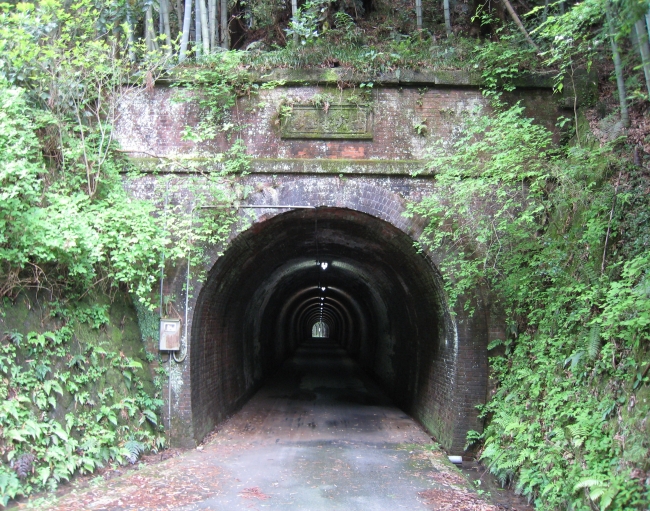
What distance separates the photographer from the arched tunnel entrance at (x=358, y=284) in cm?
867

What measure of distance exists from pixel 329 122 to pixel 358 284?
32.5ft

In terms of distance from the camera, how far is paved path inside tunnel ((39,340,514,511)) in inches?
235

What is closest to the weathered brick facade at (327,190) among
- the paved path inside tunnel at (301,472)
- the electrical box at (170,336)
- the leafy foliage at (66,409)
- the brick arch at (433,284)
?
the brick arch at (433,284)

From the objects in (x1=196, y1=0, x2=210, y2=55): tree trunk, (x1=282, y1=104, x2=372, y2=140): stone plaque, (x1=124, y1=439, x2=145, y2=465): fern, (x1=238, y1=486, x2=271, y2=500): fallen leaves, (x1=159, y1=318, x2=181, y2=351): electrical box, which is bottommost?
(x1=238, y1=486, x2=271, y2=500): fallen leaves

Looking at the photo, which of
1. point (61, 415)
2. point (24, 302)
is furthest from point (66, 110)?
point (61, 415)

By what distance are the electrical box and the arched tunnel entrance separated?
0.30 metres

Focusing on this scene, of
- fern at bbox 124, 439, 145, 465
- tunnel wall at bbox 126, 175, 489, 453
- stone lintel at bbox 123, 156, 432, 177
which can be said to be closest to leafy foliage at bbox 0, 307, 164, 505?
fern at bbox 124, 439, 145, 465

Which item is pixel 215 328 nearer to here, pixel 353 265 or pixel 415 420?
pixel 415 420

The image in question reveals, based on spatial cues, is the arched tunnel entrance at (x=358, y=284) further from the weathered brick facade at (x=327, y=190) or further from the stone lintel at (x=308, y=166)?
the stone lintel at (x=308, y=166)

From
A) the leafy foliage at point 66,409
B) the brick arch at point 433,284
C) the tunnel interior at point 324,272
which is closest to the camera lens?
the leafy foliage at point 66,409

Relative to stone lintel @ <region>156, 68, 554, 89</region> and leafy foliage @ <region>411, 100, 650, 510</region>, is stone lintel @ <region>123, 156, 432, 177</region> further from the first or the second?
stone lintel @ <region>156, 68, 554, 89</region>

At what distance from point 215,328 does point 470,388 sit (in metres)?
4.72

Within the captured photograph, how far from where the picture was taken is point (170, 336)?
8219mm

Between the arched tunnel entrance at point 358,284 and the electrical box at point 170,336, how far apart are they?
0.30m
